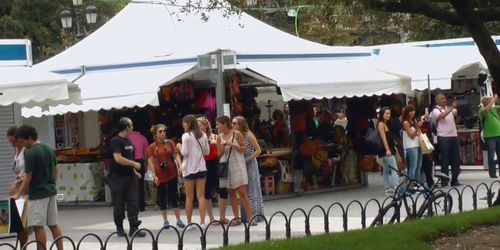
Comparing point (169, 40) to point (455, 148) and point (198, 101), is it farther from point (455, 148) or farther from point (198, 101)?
point (455, 148)

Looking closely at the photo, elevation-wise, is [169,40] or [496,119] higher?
[169,40]

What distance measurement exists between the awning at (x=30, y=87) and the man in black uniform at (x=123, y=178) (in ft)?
4.77

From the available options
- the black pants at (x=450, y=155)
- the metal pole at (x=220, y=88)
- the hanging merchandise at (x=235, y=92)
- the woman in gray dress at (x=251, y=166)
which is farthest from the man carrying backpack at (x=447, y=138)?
the woman in gray dress at (x=251, y=166)

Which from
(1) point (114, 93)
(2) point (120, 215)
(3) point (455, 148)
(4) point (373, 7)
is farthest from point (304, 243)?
(3) point (455, 148)

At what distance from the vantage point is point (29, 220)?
12305 millimetres

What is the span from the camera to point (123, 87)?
62.3 feet

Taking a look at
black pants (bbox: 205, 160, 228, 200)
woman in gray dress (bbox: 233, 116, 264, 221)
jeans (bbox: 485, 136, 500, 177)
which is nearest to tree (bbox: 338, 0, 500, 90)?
woman in gray dress (bbox: 233, 116, 264, 221)

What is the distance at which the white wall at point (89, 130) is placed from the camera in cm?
2283

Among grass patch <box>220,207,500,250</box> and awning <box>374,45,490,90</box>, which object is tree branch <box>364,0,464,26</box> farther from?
awning <box>374,45,490,90</box>

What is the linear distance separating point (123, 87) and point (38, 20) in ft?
99.8

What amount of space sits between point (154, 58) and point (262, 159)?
2703 mm

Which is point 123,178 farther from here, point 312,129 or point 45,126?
point 45,126

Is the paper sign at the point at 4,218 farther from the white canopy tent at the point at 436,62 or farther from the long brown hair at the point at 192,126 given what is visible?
the white canopy tent at the point at 436,62

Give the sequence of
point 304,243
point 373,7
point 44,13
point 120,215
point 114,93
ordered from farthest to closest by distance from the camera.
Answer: point 44,13 < point 114,93 < point 120,215 < point 373,7 < point 304,243
